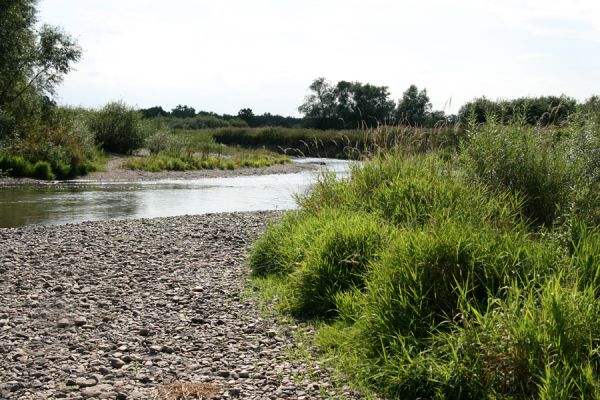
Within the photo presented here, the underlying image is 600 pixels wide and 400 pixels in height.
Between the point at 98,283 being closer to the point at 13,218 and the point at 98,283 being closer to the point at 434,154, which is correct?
the point at 434,154

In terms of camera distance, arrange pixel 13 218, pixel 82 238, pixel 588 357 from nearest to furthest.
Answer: pixel 588 357 → pixel 82 238 → pixel 13 218

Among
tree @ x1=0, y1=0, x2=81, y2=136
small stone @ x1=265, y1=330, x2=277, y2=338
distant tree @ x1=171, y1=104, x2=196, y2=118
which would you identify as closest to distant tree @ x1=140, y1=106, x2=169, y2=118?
distant tree @ x1=171, y1=104, x2=196, y2=118

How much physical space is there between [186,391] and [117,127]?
39944 millimetres

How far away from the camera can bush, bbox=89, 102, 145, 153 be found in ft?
138

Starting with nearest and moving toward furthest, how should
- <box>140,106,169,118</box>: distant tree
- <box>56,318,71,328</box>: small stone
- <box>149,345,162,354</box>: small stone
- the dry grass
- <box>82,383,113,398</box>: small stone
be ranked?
the dry grass, <box>82,383,113,398</box>: small stone, <box>149,345,162,354</box>: small stone, <box>56,318,71,328</box>: small stone, <box>140,106,169,118</box>: distant tree

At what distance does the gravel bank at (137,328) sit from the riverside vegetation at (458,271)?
Answer: 55 cm

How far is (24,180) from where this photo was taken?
27594 millimetres

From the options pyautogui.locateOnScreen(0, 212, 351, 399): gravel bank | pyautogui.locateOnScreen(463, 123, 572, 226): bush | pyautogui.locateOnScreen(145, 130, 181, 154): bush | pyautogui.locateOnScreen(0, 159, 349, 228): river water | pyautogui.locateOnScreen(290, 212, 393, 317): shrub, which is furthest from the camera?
pyautogui.locateOnScreen(145, 130, 181, 154): bush

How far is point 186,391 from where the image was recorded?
4.70 meters

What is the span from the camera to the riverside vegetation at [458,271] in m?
4.13

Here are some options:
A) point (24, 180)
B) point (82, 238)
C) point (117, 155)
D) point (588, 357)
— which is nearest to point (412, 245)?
point (588, 357)

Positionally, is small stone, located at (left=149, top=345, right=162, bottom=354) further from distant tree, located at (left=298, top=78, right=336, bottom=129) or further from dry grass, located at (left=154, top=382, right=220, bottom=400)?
distant tree, located at (left=298, top=78, right=336, bottom=129)

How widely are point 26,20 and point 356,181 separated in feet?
83.9

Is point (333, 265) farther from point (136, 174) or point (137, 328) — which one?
point (136, 174)
